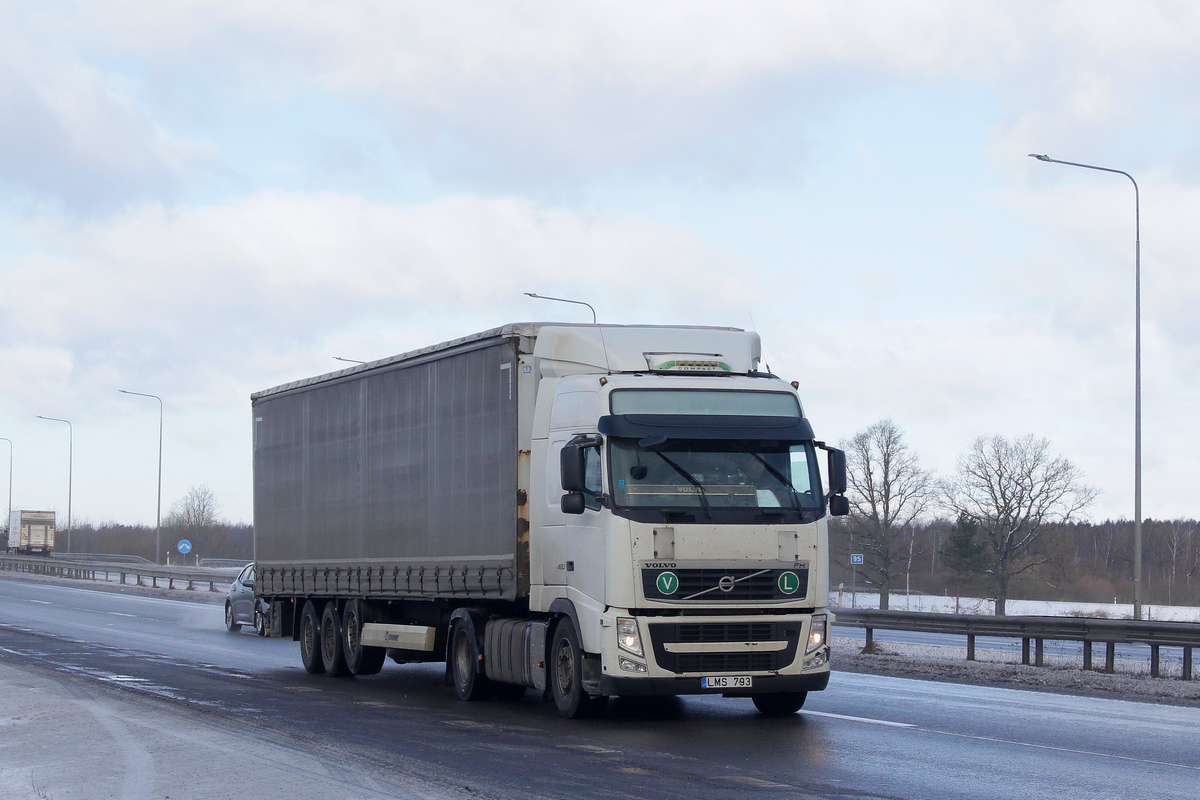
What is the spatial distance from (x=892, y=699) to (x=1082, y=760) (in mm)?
5053

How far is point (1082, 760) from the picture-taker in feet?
33.1

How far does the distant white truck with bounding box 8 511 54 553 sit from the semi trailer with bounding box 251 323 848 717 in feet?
291

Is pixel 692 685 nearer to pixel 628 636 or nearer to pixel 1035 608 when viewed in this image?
pixel 628 636

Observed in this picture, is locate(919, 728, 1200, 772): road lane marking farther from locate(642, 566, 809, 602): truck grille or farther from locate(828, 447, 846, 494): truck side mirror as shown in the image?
locate(828, 447, 846, 494): truck side mirror

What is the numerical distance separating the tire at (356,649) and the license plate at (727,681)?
21.9 feet

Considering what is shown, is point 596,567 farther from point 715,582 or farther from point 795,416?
point 795,416

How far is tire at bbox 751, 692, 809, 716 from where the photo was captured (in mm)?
13484

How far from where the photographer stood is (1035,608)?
217 feet

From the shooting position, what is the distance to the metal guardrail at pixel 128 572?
54516mm

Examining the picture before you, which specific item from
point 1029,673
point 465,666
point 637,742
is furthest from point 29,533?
point 637,742

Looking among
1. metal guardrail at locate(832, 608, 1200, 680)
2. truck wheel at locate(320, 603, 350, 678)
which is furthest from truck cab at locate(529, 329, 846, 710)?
metal guardrail at locate(832, 608, 1200, 680)

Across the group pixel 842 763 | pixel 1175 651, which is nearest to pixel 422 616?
pixel 842 763

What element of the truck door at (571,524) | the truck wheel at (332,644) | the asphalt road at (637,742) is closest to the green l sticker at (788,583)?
the asphalt road at (637,742)

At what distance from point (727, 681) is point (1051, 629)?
9300mm
